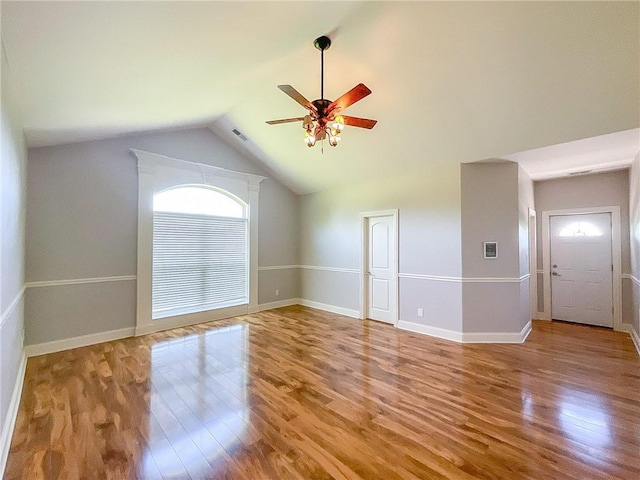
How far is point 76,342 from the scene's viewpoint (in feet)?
13.0

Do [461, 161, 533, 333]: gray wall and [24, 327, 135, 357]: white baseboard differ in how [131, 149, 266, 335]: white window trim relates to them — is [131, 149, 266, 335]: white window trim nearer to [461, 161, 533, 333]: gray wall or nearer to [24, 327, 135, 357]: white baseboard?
[24, 327, 135, 357]: white baseboard

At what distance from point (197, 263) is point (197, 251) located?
0.22 metres

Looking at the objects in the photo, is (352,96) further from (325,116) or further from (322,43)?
(322,43)

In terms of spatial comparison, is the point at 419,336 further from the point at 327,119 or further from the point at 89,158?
the point at 89,158

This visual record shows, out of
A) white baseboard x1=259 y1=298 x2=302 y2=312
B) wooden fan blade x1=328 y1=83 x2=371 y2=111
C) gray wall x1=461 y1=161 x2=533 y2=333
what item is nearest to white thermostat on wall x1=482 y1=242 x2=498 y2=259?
→ gray wall x1=461 y1=161 x2=533 y2=333

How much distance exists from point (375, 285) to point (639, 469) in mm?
3809

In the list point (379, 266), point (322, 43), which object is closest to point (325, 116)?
point (322, 43)

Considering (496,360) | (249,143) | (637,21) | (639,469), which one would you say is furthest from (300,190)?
(639,469)

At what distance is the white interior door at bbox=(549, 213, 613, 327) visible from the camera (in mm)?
4938

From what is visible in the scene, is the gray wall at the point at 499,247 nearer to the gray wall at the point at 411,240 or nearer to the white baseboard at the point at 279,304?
the gray wall at the point at 411,240

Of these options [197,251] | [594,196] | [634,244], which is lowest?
[197,251]

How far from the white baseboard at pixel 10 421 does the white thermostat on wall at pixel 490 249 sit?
527cm

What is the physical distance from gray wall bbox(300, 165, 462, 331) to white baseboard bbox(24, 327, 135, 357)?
368 cm

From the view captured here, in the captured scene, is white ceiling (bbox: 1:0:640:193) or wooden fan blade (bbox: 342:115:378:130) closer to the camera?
white ceiling (bbox: 1:0:640:193)
